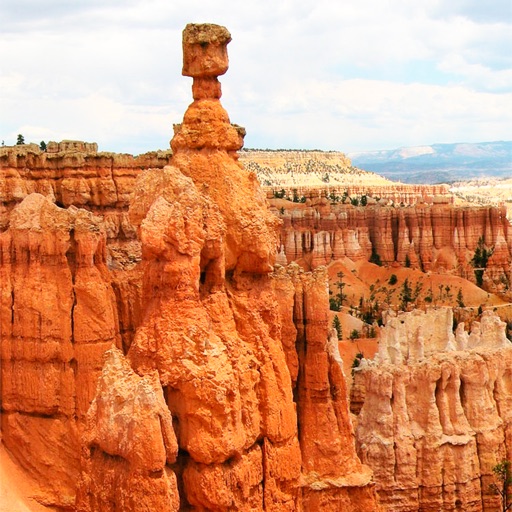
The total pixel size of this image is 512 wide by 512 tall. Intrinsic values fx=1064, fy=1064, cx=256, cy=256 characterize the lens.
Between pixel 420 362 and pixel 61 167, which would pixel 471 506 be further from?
pixel 61 167

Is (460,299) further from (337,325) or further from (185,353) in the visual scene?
(185,353)

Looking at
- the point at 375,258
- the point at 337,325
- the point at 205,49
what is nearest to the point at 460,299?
the point at 337,325

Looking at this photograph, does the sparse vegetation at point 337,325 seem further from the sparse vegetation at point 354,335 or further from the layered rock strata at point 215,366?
the layered rock strata at point 215,366

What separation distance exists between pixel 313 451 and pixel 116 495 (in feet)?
12.2

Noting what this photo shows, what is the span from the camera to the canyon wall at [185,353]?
10344 millimetres

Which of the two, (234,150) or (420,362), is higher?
(234,150)

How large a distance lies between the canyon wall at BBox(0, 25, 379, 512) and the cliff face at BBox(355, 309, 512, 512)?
5.63 metres

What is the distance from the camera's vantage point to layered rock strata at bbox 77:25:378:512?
1015 centimetres

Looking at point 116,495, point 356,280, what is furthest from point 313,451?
point 356,280

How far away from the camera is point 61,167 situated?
27109mm

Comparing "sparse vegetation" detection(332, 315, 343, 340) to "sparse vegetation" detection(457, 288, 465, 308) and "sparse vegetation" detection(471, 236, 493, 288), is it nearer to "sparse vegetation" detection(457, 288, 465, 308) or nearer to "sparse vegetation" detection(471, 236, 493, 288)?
"sparse vegetation" detection(457, 288, 465, 308)

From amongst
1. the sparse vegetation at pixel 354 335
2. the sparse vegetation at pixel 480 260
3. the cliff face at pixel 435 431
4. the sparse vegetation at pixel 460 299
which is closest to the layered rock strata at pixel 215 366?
the cliff face at pixel 435 431

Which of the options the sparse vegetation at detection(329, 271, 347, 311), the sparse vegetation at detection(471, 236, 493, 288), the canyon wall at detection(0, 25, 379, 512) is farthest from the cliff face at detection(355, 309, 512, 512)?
the sparse vegetation at detection(471, 236, 493, 288)

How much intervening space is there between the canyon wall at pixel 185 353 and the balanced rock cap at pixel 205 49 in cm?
2
